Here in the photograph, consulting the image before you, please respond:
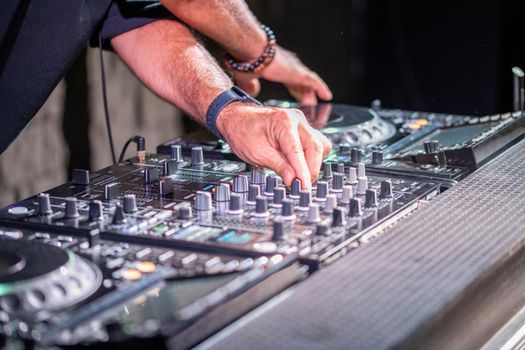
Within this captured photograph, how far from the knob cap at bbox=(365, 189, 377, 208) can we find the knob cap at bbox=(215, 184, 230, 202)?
240 mm

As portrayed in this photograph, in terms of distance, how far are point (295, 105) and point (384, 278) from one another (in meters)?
1.34

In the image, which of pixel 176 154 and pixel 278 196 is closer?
pixel 278 196

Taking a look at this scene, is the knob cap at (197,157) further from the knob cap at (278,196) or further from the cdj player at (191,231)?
the knob cap at (278,196)

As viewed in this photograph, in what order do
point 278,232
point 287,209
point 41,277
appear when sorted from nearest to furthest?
point 41,277, point 278,232, point 287,209

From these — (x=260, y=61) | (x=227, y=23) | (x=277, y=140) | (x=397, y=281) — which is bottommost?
(x=397, y=281)

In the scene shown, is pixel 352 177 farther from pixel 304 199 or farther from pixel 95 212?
pixel 95 212

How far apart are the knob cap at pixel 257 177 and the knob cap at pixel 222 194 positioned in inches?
5.2

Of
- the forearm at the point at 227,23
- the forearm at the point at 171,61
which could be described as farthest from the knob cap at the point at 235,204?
the forearm at the point at 227,23

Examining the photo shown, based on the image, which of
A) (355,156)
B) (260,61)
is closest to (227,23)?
(260,61)

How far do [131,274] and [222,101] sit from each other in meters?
0.76

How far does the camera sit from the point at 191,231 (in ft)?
4.65

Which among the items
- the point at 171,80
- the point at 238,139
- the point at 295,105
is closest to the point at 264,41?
the point at 295,105

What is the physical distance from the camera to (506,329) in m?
1.45

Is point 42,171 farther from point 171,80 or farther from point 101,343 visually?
point 101,343
